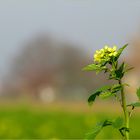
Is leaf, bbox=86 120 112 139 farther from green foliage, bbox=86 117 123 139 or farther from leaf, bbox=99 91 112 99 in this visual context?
leaf, bbox=99 91 112 99

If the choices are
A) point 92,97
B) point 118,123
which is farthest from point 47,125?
point 118,123

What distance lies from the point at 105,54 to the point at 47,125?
32.8 ft

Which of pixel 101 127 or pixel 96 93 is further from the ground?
pixel 96 93

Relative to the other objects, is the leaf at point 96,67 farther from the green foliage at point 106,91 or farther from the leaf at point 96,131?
the leaf at point 96,131

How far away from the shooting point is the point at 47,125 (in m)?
12.7

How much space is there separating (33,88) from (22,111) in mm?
41236

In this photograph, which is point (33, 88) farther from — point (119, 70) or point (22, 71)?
point (119, 70)

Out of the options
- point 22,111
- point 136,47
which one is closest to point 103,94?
point 22,111

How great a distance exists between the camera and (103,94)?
112 inches

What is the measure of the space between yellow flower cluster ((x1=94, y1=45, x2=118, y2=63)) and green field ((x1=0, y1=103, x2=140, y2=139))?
813cm

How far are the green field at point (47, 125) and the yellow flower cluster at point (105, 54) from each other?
8133 millimetres

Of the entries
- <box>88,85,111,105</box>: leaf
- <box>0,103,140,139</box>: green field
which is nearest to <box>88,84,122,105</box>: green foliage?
<box>88,85,111,105</box>: leaf

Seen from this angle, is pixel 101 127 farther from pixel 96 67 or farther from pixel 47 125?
pixel 47 125

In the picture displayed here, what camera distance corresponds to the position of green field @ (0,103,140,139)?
11391mm
